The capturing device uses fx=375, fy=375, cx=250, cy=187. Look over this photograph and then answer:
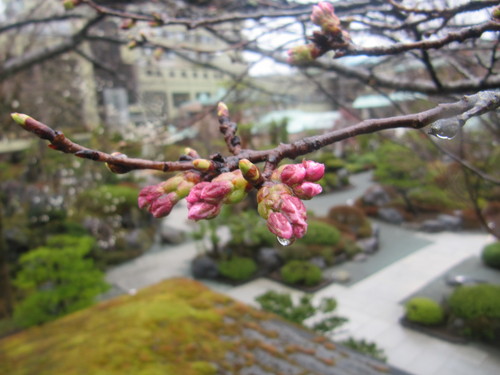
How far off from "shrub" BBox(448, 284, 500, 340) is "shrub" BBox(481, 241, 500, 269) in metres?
2.99

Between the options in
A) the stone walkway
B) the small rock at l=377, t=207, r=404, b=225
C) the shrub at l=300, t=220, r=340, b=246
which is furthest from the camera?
the small rock at l=377, t=207, r=404, b=225

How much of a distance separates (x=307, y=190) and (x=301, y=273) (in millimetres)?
8464

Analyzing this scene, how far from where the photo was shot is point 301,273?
890 cm

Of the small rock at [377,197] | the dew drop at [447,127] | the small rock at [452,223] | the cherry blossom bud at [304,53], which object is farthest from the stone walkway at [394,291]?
the dew drop at [447,127]

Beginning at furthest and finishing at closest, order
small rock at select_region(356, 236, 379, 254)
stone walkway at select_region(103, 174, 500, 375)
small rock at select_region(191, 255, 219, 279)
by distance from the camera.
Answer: small rock at select_region(356, 236, 379, 254), small rock at select_region(191, 255, 219, 279), stone walkway at select_region(103, 174, 500, 375)

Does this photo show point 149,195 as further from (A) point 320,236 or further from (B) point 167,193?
(A) point 320,236

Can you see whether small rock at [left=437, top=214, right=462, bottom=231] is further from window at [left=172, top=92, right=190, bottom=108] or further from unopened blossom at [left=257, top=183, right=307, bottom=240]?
window at [left=172, top=92, right=190, bottom=108]

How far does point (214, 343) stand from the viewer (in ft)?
12.5

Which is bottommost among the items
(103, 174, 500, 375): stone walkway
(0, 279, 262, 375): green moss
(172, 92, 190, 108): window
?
(103, 174, 500, 375): stone walkway

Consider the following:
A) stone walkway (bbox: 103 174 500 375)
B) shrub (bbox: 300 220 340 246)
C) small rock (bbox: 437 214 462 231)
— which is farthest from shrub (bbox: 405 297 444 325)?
small rock (bbox: 437 214 462 231)

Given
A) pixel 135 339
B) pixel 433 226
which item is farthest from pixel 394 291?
pixel 135 339

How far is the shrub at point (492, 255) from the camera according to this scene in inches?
359

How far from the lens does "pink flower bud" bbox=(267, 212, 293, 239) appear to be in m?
0.69

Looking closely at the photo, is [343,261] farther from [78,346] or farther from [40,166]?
[40,166]
